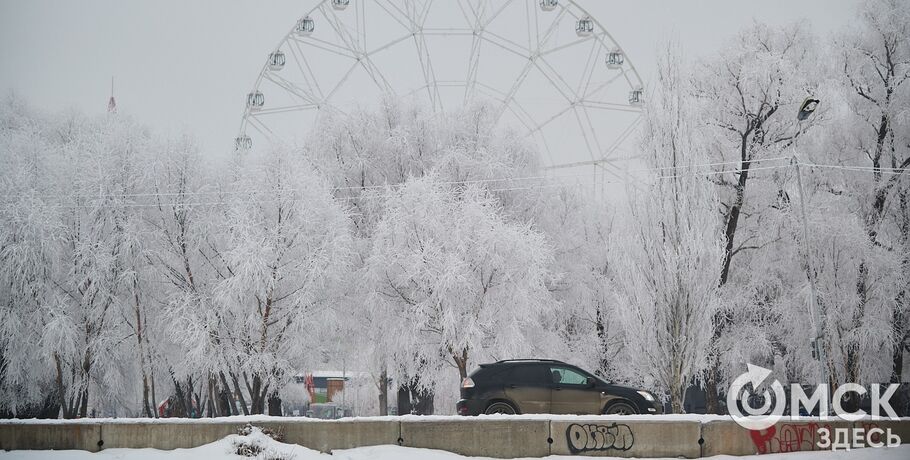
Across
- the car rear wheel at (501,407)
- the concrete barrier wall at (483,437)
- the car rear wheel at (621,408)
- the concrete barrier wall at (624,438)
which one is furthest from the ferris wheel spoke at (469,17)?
the concrete barrier wall at (624,438)

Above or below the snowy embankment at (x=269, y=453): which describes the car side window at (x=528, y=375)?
above

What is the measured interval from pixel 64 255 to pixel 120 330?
3.17 m

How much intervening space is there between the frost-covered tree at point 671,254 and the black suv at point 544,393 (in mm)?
2058

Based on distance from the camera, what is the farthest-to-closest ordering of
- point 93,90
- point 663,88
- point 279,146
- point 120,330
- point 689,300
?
1. point 93,90
2. point 279,146
3. point 120,330
4. point 663,88
5. point 689,300

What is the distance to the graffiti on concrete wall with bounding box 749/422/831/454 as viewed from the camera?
619 inches

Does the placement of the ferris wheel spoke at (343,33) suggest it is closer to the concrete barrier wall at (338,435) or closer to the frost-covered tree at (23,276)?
the frost-covered tree at (23,276)

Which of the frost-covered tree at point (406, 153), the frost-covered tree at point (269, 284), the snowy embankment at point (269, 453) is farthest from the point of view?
the frost-covered tree at point (406, 153)

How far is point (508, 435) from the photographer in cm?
1594

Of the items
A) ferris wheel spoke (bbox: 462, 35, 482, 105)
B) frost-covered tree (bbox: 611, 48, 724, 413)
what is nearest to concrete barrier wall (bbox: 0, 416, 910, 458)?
frost-covered tree (bbox: 611, 48, 724, 413)

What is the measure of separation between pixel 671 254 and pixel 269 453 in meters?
12.4

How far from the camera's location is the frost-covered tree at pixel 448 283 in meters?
28.3

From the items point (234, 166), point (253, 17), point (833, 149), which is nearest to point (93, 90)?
point (253, 17)

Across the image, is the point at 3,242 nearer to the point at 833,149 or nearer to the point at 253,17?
the point at 833,149

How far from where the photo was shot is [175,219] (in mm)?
30219
